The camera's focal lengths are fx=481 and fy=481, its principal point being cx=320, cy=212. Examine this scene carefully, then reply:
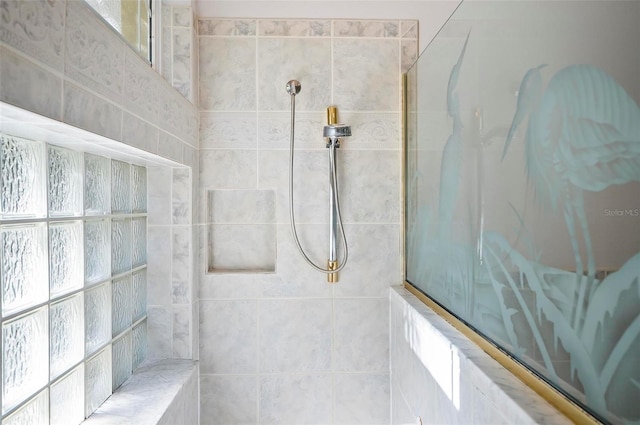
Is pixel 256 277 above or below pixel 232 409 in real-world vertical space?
above

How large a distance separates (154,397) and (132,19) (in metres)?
1.35

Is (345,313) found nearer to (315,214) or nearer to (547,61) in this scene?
(315,214)

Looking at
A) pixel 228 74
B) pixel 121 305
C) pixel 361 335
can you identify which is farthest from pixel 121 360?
pixel 228 74

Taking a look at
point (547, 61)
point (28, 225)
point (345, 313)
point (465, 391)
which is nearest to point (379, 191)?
point (345, 313)

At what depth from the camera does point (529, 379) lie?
104cm

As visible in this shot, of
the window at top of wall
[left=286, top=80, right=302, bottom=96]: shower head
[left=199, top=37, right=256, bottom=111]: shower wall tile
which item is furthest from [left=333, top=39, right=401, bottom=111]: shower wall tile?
the window at top of wall

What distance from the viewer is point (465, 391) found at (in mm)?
1212

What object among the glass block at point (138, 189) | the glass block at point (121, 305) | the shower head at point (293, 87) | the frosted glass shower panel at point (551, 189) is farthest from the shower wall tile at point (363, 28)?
the glass block at point (121, 305)

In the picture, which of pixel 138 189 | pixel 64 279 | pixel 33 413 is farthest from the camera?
pixel 138 189

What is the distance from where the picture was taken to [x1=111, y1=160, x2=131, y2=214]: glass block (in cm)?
172

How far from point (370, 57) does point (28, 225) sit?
1.63 metres

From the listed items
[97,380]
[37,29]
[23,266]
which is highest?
[37,29]

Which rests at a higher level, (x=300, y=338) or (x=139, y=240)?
(x=139, y=240)

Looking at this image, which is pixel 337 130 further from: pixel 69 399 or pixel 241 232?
pixel 69 399
